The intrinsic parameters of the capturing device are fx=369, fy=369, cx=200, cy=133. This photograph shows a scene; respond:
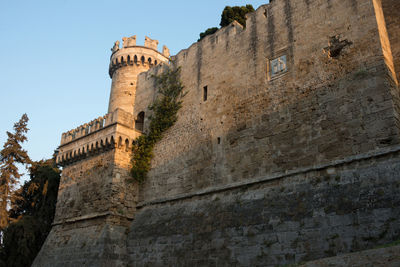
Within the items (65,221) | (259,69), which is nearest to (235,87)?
(259,69)

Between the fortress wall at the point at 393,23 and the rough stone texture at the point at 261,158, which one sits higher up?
the fortress wall at the point at 393,23

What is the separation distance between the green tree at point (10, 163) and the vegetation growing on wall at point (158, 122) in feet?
20.2

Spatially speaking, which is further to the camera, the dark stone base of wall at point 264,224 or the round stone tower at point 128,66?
the round stone tower at point 128,66

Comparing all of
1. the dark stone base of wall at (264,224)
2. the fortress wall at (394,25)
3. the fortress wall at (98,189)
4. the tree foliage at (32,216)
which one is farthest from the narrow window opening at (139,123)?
Result: the fortress wall at (394,25)

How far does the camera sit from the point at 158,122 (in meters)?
14.1

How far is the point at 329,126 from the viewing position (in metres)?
9.26

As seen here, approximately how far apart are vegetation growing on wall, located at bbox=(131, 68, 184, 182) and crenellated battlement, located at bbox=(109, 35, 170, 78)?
3.25 metres

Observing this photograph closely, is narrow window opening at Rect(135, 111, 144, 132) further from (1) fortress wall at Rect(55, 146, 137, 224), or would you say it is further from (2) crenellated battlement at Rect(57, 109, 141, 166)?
(1) fortress wall at Rect(55, 146, 137, 224)

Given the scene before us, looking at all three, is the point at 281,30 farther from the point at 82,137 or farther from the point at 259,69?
the point at 82,137

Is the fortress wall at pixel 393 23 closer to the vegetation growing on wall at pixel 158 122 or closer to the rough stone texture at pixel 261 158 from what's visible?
the rough stone texture at pixel 261 158

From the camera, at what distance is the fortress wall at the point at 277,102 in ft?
29.5

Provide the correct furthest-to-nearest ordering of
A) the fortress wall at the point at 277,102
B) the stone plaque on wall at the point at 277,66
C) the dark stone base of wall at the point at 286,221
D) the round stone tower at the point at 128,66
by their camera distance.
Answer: the round stone tower at the point at 128,66, the stone plaque on wall at the point at 277,66, the fortress wall at the point at 277,102, the dark stone base of wall at the point at 286,221

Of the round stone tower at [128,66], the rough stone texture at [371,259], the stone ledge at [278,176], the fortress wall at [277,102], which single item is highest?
the round stone tower at [128,66]

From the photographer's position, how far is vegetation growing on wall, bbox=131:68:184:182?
1372cm
